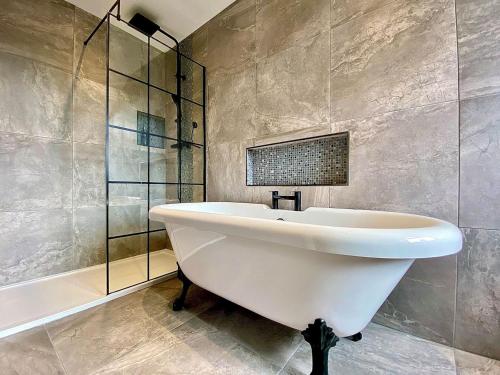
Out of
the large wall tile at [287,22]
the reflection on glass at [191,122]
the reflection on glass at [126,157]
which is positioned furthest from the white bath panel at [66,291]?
the large wall tile at [287,22]

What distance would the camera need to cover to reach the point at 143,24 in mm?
1798

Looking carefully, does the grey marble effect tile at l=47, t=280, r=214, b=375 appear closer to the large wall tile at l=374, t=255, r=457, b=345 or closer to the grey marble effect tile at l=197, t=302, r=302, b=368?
the grey marble effect tile at l=197, t=302, r=302, b=368

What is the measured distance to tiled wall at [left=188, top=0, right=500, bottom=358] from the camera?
889mm

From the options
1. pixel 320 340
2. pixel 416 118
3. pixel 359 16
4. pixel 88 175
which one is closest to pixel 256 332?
pixel 320 340

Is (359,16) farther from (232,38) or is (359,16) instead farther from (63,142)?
(63,142)

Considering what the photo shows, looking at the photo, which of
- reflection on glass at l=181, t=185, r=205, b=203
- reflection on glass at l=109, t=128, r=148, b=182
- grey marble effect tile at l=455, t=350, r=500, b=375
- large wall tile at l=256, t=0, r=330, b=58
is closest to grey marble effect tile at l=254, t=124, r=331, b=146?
large wall tile at l=256, t=0, r=330, b=58

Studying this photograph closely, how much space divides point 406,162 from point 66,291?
220 centimetres

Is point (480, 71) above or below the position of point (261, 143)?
above

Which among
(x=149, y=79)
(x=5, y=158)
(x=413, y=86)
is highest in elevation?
(x=149, y=79)

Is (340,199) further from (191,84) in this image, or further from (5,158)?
(5,158)

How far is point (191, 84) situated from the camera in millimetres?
2152

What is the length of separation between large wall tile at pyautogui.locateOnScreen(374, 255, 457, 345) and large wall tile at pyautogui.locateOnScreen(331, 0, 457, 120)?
0.77m

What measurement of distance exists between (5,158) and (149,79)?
1.19 metres

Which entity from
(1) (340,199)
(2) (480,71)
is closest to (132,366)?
(1) (340,199)
